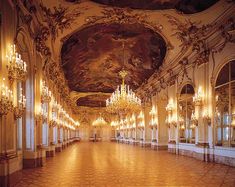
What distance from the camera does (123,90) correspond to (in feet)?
62.9

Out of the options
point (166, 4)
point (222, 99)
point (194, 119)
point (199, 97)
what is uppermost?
point (166, 4)

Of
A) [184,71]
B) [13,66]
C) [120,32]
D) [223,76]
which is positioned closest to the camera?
[13,66]

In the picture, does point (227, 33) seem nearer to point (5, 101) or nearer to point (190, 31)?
point (190, 31)

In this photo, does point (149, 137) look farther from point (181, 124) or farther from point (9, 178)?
point (9, 178)

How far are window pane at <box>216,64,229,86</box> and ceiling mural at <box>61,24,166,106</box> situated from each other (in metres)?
5.31

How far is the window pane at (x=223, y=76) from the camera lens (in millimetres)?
13102

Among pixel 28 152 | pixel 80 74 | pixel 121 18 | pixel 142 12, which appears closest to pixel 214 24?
pixel 142 12

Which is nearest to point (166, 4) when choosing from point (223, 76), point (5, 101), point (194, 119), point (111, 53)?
point (223, 76)

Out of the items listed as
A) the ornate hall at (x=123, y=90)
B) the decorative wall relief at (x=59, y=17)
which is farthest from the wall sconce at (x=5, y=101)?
the decorative wall relief at (x=59, y=17)

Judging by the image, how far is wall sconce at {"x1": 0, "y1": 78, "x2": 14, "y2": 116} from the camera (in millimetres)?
6887

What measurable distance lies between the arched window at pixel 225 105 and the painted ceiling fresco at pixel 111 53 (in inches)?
220

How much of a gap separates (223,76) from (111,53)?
10.4 meters

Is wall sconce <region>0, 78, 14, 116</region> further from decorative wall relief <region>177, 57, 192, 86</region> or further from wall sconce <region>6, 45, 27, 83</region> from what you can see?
decorative wall relief <region>177, 57, 192, 86</region>

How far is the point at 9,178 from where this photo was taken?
289 inches
